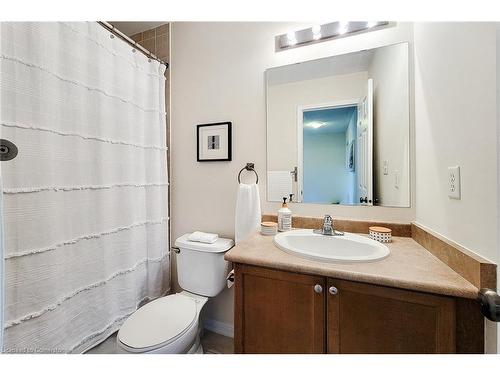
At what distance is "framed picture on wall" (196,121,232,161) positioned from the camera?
1405 mm

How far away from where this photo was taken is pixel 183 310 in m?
1.12

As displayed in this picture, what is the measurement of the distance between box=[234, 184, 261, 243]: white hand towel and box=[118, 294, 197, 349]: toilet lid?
1.52 feet

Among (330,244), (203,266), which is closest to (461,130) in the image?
(330,244)

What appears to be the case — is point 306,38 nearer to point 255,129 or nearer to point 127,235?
point 255,129

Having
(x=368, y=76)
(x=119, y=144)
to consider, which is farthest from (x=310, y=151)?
(x=119, y=144)

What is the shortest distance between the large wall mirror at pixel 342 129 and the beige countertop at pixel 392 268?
0.36 meters

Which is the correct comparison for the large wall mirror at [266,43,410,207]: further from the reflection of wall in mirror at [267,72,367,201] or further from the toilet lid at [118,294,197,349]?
the toilet lid at [118,294,197,349]

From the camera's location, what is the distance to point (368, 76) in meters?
1.13

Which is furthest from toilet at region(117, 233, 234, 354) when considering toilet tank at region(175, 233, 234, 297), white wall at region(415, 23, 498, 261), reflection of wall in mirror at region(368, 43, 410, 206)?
white wall at region(415, 23, 498, 261)

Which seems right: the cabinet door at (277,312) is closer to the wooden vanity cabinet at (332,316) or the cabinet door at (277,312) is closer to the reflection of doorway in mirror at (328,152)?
the wooden vanity cabinet at (332,316)

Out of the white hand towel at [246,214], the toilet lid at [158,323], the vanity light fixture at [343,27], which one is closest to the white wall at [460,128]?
the vanity light fixture at [343,27]

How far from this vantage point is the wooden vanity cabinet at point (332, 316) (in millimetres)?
647

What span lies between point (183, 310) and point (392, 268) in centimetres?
102
